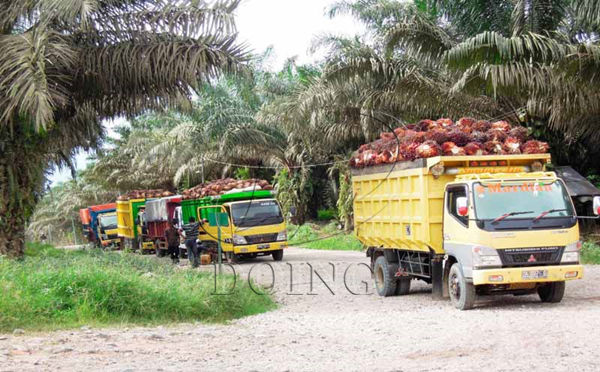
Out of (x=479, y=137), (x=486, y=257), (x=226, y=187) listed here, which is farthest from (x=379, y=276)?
(x=226, y=187)

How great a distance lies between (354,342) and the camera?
32.3 feet

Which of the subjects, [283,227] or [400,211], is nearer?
[400,211]

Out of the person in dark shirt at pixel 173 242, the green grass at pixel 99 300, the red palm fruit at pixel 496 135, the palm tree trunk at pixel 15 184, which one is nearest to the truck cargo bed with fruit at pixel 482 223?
the red palm fruit at pixel 496 135

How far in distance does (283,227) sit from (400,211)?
11480 millimetres

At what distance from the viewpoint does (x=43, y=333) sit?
10.3 meters

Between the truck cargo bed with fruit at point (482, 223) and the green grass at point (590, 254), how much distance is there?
7.48 m

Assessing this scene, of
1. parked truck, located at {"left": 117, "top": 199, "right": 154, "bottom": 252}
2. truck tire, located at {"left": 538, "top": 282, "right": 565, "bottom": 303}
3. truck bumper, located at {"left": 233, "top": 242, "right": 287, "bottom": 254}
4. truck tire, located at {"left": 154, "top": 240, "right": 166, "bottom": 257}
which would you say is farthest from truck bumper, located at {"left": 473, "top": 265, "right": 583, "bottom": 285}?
parked truck, located at {"left": 117, "top": 199, "right": 154, "bottom": 252}

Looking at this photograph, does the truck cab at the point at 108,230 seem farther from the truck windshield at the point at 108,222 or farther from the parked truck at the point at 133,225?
the parked truck at the point at 133,225

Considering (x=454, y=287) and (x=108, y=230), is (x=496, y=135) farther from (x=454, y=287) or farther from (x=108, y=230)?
(x=108, y=230)

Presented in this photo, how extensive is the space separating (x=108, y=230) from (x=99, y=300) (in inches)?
1163

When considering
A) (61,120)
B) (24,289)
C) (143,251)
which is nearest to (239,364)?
(24,289)

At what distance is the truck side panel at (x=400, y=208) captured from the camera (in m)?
13.3

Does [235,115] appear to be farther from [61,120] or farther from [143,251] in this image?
[61,120]

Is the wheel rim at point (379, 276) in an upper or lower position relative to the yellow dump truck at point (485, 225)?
lower
